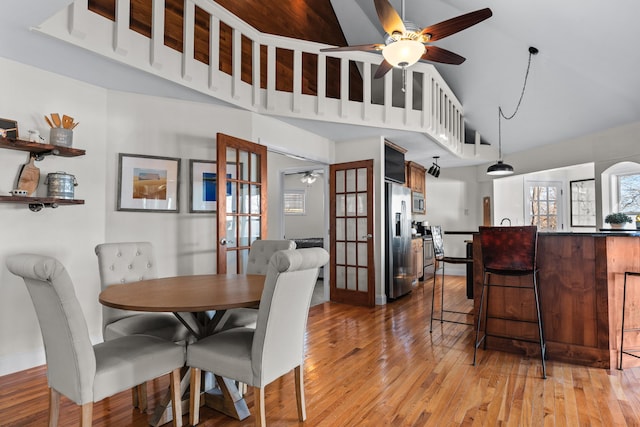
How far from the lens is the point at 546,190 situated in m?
6.98

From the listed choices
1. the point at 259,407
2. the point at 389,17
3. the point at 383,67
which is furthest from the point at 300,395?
the point at 383,67

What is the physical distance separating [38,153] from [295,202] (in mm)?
6343

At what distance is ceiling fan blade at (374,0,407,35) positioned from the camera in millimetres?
2518

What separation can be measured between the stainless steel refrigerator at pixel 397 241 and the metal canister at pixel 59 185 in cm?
365

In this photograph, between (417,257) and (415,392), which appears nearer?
(415,392)

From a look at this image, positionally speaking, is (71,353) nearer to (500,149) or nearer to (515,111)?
(515,111)

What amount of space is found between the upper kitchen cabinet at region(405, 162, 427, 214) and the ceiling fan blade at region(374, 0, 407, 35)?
4.02 m

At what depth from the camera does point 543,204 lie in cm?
698

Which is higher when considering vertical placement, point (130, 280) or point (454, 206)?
point (454, 206)

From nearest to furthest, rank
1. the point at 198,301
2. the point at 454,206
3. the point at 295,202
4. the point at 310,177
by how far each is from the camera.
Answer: the point at 198,301 → the point at 454,206 → the point at 310,177 → the point at 295,202

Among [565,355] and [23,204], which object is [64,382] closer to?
[23,204]

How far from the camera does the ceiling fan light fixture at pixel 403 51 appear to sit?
104 inches

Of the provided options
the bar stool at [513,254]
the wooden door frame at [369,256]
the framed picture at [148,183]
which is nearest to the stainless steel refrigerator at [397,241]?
the wooden door frame at [369,256]

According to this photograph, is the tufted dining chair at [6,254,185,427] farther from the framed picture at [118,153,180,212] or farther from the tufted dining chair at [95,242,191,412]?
the framed picture at [118,153,180,212]
